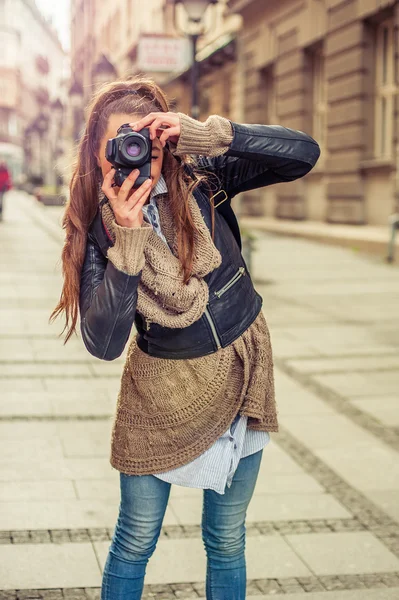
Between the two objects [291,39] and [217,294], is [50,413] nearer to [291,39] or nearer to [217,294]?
[217,294]

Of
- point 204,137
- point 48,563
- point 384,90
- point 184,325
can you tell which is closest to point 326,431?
point 48,563

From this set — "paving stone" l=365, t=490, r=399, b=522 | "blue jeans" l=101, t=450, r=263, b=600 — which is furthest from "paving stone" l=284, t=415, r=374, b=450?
"blue jeans" l=101, t=450, r=263, b=600

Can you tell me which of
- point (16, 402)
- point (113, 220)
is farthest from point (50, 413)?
point (113, 220)

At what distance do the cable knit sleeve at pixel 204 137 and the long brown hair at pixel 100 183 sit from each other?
0.10m

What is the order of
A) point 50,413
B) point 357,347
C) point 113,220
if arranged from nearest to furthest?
1. point 113,220
2. point 50,413
3. point 357,347

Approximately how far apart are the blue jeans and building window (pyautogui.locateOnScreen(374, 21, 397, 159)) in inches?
616

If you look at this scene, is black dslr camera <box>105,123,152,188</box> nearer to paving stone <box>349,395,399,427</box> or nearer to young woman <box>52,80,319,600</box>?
young woman <box>52,80,319,600</box>

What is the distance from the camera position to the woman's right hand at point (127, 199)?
215cm

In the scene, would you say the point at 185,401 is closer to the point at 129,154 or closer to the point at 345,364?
the point at 129,154

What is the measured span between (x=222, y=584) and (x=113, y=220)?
41.0 inches

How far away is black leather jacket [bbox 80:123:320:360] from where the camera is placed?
2336mm

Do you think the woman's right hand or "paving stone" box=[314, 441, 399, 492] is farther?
"paving stone" box=[314, 441, 399, 492]

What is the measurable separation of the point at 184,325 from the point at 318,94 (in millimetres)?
19642

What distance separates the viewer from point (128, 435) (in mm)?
2578
